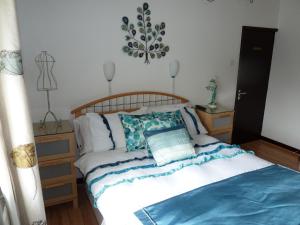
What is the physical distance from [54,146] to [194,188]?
4.20 ft

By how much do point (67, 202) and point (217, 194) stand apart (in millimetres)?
1587

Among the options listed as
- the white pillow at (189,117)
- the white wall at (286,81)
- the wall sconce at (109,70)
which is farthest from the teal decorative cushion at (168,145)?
the white wall at (286,81)

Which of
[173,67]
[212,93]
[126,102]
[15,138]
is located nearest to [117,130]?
[126,102]

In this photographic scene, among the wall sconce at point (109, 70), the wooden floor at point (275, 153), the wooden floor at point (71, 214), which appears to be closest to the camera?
the wooden floor at point (71, 214)

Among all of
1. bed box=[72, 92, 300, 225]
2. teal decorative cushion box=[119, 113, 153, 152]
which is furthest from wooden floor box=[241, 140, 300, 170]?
teal decorative cushion box=[119, 113, 153, 152]

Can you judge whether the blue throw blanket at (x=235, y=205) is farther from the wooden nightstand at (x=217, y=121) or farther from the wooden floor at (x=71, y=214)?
the wooden nightstand at (x=217, y=121)

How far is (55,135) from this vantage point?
214 centimetres

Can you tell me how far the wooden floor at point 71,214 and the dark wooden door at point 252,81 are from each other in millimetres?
2596

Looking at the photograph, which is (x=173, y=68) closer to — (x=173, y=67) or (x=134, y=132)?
(x=173, y=67)

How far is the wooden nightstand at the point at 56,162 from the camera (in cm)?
214

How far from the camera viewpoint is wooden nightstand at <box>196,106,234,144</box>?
3.05 metres

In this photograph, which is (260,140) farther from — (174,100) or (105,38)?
(105,38)

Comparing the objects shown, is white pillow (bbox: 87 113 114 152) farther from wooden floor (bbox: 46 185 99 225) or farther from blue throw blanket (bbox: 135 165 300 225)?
blue throw blanket (bbox: 135 165 300 225)

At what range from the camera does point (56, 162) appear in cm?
219
